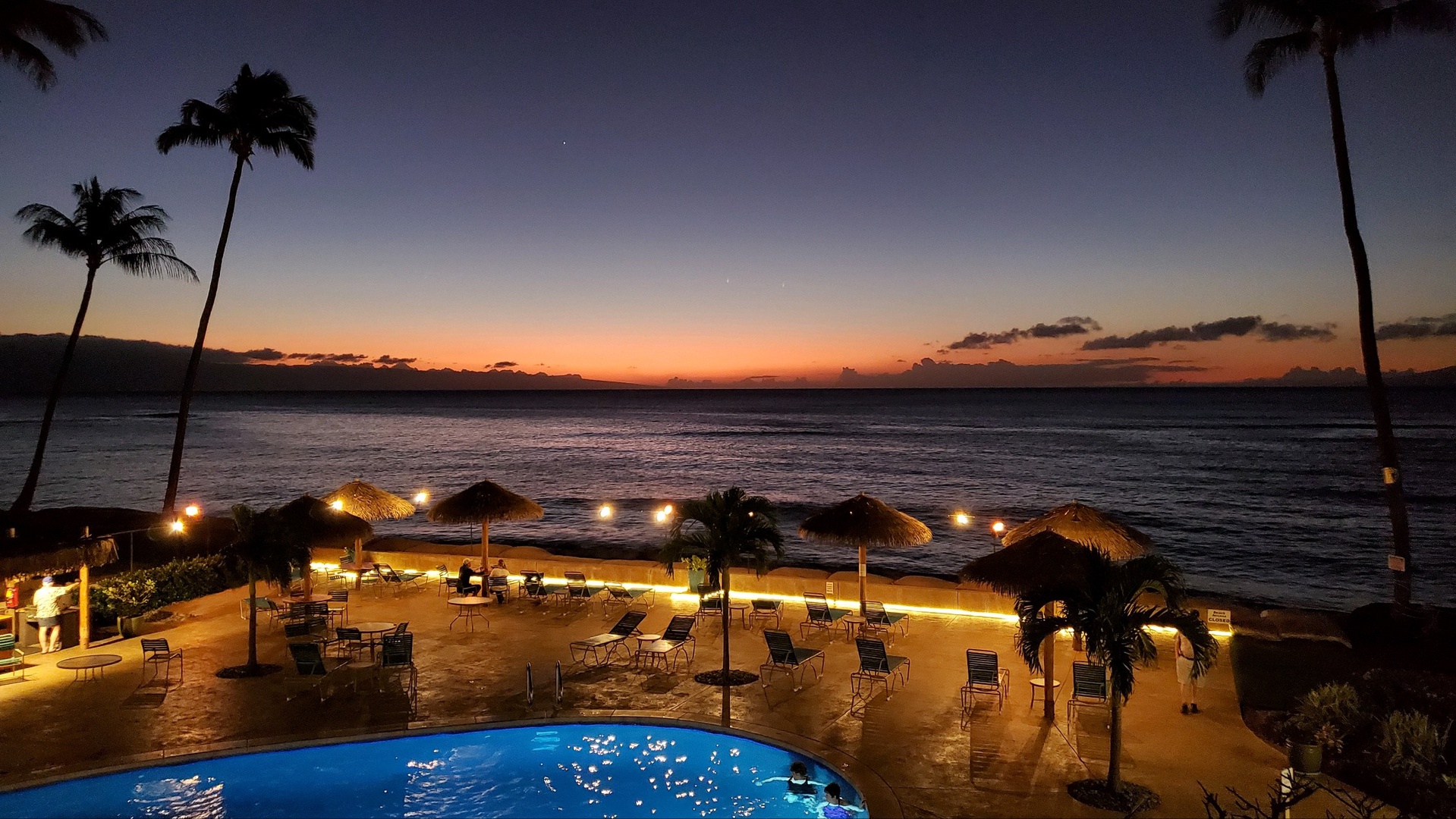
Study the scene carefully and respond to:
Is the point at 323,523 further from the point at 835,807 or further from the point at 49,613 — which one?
the point at 835,807

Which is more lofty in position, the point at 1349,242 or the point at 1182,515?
the point at 1349,242

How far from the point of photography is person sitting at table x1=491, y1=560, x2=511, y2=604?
49.9 feet

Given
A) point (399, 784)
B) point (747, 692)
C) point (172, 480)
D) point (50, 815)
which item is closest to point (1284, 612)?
point (747, 692)

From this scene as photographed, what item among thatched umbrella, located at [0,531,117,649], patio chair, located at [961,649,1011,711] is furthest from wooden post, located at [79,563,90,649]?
patio chair, located at [961,649,1011,711]

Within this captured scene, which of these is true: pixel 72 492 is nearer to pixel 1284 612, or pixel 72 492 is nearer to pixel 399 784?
pixel 399 784

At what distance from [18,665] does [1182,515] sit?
40532 millimetres

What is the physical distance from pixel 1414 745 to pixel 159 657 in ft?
46.4

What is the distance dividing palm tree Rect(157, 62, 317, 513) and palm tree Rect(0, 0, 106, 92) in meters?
3.65

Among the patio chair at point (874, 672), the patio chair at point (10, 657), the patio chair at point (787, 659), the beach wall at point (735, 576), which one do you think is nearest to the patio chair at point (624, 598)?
the beach wall at point (735, 576)

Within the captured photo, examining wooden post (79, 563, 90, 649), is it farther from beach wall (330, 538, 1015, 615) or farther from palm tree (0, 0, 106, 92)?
palm tree (0, 0, 106, 92)

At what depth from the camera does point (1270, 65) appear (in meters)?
14.6

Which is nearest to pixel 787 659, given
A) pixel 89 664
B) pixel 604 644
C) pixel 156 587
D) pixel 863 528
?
pixel 604 644

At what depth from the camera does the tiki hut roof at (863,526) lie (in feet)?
42.6

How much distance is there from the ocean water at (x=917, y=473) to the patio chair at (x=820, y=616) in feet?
47.8
